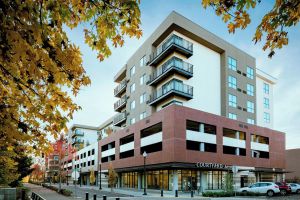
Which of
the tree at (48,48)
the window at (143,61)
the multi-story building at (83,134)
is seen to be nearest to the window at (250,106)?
the window at (143,61)

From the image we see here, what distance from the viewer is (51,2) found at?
14.6ft

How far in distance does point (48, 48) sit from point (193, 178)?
39.9 m

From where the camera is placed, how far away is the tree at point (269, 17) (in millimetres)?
4840

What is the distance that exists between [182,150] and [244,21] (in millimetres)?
33482

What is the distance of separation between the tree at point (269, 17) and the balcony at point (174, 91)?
1377 inches

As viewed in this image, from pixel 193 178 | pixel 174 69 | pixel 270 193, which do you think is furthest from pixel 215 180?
pixel 174 69

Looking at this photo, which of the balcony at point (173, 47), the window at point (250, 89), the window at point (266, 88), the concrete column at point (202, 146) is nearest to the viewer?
the concrete column at point (202, 146)

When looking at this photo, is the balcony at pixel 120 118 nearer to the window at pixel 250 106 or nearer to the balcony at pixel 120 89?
the balcony at pixel 120 89

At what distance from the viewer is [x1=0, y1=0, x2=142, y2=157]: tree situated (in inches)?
164

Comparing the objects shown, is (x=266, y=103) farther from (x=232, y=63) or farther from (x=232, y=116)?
(x=232, y=116)

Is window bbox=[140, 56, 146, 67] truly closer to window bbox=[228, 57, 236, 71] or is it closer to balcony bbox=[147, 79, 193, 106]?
balcony bbox=[147, 79, 193, 106]

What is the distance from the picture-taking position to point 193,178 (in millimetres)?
42344

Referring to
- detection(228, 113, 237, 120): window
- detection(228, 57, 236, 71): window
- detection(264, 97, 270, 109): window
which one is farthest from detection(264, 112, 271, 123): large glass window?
detection(228, 57, 236, 71): window

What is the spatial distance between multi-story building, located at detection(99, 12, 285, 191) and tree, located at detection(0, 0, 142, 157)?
32060 millimetres
